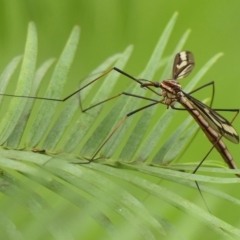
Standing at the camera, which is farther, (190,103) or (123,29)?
(123,29)

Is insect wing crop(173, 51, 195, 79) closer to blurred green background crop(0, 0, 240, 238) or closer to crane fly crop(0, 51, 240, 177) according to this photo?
crane fly crop(0, 51, 240, 177)

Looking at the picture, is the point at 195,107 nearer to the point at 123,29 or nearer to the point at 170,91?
the point at 170,91

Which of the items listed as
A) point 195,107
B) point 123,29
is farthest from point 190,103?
point 123,29

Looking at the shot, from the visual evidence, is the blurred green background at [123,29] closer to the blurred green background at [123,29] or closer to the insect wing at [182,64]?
the blurred green background at [123,29]

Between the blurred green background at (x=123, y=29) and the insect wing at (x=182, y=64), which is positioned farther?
the blurred green background at (x=123, y=29)

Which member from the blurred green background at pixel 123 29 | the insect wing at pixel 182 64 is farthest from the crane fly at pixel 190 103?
the blurred green background at pixel 123 29
